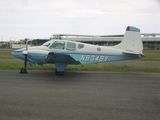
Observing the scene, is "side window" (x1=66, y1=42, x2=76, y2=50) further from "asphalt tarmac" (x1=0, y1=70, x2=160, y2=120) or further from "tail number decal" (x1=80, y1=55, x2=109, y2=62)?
"asphalt tarmac" (x1=0, y1=70, x2=160, y2=120)

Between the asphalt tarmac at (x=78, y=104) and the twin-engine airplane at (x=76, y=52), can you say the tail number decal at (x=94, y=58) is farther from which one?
the asphalt tarmac at (x=78, y=104)

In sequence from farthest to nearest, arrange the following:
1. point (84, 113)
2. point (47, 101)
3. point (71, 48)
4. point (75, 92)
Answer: point (71, 48) → point (75, 92) → point (47, 101) → point (84, 113)

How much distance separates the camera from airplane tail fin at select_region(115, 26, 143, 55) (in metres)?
14.0

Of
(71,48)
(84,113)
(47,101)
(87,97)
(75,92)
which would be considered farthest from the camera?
(71,48)

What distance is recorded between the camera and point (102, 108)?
5.47m

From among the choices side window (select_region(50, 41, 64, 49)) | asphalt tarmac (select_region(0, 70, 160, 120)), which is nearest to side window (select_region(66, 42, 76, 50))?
side window (select_region(50, 41, 64, 49))

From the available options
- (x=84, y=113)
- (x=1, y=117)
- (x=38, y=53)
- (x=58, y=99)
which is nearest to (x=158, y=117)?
(x=84, y=113)

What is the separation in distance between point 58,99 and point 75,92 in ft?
3.96

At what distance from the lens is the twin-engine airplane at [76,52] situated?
1181 centimetres

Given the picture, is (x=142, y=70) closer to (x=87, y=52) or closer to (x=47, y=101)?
(x=87, y=52)

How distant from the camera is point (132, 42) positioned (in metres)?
14.0

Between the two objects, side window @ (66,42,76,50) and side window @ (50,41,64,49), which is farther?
side window @ (66,42,76,50)

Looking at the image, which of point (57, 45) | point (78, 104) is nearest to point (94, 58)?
point (57, 45)

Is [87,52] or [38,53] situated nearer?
[38,53]
